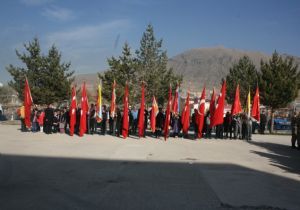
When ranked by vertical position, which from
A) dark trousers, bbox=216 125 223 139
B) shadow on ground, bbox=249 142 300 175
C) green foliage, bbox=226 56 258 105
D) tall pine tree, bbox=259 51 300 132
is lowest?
shadow on ground, bbox=249 142 300 175

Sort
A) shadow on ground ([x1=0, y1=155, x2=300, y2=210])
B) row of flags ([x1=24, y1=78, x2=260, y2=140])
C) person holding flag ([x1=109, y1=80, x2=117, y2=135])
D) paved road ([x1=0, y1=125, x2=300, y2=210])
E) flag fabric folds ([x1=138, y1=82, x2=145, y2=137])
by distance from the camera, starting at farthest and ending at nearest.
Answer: person holding flag ([x1=109, y1=80, x2=117, y2=135]), flag fabric folds ([x1=138, y1=82, x2=145, y2=137]), row of flags ([x1=24, y1=78, x2=260, y2=140]), paved road ([x1=0, y1=125, x2=300, y2=210]), shadow on ground ([x1=0, y1=155, x2=300, y2=210])

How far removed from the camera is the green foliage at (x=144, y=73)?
3916cm

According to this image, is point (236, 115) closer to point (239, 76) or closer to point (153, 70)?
A: point (153, 70)

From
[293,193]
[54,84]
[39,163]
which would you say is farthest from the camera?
[54,84]

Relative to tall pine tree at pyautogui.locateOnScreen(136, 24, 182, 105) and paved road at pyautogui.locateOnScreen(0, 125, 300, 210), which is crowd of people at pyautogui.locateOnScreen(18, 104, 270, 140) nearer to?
paved road at pyautogui.locateOnScreen(0, 125, 300, 210)

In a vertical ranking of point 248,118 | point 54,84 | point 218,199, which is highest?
point 54,84

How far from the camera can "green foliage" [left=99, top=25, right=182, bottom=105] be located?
3916 centimetres

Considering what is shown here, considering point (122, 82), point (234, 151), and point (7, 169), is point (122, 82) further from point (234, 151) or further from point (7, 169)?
point (7, 169)

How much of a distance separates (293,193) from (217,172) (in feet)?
9.56

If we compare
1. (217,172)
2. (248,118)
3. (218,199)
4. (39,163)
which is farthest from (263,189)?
(248,118)

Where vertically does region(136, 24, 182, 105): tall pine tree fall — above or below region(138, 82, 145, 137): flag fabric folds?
above

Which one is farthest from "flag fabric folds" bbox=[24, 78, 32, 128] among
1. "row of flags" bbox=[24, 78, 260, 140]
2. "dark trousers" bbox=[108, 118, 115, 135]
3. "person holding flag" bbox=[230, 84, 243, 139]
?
"person holding flag" bbox=[230, 84, 243, 139]

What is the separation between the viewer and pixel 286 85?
33781 mm

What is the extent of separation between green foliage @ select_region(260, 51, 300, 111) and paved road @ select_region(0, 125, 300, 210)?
1750 centimetres
